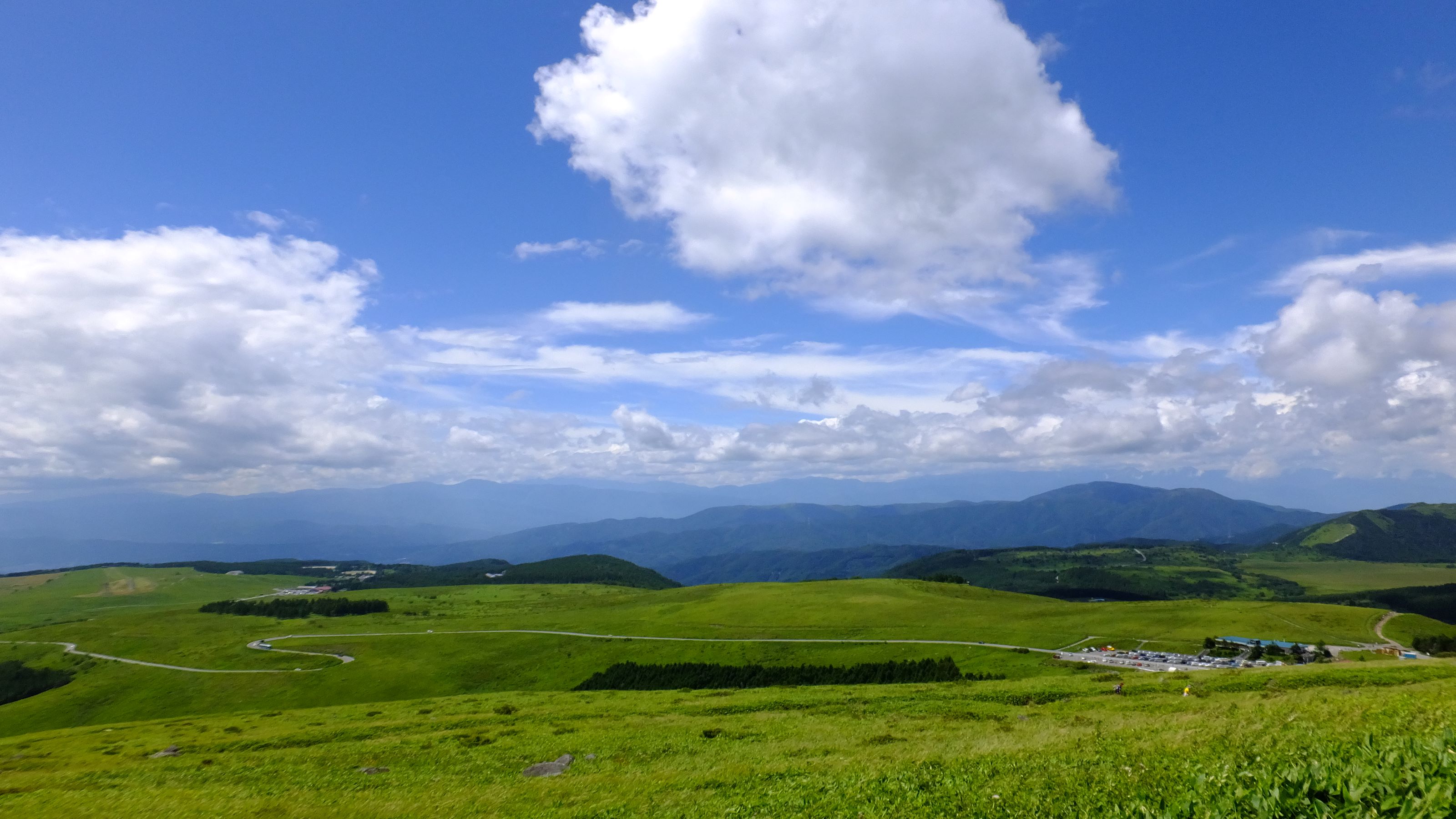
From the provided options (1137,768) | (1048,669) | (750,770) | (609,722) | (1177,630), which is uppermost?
(1137,768)

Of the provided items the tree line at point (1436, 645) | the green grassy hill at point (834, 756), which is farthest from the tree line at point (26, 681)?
the tree line at point (1436, 645)

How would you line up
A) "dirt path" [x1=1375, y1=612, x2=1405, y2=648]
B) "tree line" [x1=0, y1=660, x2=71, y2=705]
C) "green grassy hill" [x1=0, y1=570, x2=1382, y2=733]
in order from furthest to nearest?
"tree line" [x1=0, y1=660, x2=71, y2=705] < "dirt path" [x1=1375, y1=612, x2=1405, y2=648] < "green grassy hill" [x1=0, y1=570, x2=1382, y2=733]

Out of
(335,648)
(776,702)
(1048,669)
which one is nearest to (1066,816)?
(776,702)

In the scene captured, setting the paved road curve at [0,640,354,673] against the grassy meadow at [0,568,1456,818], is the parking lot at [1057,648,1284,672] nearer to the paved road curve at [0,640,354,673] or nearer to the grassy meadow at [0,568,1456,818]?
the grassy meadow at [0,568,1456,818]

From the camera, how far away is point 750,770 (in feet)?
91.8

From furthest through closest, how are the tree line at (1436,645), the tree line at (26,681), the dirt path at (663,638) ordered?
the tree line at (26,681) → the dirt path at (663,638) → the tree line at (1436,645)

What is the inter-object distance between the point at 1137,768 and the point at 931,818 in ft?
23.8

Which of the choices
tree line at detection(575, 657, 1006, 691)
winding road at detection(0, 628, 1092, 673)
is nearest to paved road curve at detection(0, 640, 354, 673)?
winding road at detection(0, 628, 1092, 673)

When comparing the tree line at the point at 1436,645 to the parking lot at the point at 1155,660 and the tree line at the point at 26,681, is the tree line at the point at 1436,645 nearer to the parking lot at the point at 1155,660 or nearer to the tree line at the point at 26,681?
the parking lot at the point at 1155,660

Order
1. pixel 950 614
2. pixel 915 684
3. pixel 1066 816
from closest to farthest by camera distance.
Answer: pixel 1066 816
pixel 915 684
pixel 950 614

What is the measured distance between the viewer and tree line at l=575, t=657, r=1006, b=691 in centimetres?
9506

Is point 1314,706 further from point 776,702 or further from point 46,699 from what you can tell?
point 46,699

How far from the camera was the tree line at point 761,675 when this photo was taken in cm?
9506

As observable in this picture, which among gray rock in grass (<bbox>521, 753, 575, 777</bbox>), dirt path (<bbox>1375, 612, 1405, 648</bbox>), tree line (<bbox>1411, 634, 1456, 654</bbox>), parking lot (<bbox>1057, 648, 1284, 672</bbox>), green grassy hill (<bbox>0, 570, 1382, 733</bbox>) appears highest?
gray rock in grass (<bbox>521, 753, 575, 777</bbox>)
